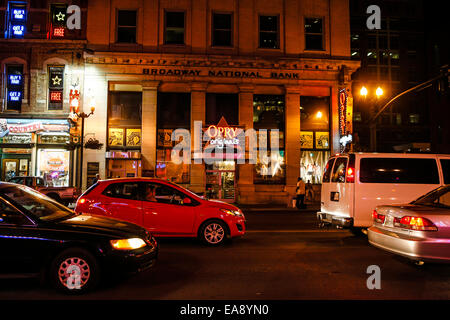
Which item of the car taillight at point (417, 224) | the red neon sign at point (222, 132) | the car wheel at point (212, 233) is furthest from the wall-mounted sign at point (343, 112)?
the car taillight at point (417, 224)

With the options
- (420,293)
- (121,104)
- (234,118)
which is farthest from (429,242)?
(121,104)

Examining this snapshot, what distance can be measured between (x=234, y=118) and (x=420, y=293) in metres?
18.2

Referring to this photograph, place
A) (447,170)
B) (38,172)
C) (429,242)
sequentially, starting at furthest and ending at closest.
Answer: (38,172) → (447,170) → (429,242)

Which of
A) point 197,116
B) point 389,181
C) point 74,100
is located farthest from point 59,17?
point 389,181

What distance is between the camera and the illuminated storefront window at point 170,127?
69.7ft

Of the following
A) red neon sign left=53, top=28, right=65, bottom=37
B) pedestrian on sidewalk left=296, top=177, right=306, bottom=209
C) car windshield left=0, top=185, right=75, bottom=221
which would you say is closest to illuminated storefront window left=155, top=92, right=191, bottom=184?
pedestrian on sidewalk left=296, top=177, right=306, bottom=209

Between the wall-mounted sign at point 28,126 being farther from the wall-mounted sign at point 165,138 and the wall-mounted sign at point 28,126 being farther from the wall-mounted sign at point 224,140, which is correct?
the wall-mounted sign at point 224,140

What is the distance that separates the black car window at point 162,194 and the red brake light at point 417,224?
4.89 meters

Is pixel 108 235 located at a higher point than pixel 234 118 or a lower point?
lower

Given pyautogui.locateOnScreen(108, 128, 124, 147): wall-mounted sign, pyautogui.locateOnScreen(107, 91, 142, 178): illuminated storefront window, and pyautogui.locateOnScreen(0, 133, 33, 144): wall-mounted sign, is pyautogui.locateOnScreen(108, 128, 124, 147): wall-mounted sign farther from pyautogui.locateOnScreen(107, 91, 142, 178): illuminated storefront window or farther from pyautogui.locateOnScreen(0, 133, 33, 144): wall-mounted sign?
pyautogui.locateOnScreen(0, 133, 33, 144): wall-mounted sign
